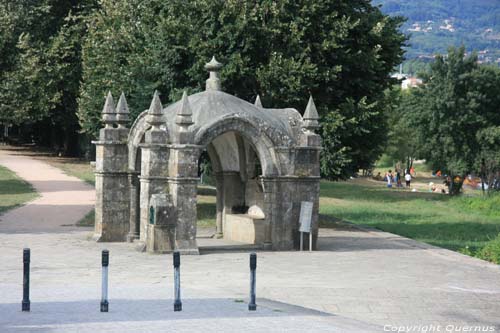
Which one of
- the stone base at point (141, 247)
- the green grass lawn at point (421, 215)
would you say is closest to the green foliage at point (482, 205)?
the green grass lawn at point (421, 215)

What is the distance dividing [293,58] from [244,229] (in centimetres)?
772

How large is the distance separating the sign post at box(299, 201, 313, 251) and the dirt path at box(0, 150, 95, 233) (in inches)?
323

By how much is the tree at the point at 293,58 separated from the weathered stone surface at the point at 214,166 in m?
5.20

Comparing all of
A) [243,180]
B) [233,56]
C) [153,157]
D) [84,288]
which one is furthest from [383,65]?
[84,288]

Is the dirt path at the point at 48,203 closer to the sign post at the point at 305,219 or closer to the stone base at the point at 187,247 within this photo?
the stone base at the point at 187,247

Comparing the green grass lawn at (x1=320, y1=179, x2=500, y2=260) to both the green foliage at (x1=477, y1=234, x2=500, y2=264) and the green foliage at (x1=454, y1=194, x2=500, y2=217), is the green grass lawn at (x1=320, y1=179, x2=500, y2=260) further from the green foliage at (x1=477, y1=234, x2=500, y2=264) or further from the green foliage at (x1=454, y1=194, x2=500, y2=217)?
the green foliage at (x1=477, y1=234, x2=500, y2=264)

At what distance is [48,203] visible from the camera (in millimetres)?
38125

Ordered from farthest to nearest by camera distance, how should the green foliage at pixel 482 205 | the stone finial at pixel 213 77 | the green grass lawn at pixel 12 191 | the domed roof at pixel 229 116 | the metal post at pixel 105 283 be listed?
1. the green foliage at pixel 482 205
2. the green grass lawn at pixel 12 191
3. the stone finial at pixel 213 77
4. the domed roof at pixel 229 116
5. the metal post at pixel 105 283

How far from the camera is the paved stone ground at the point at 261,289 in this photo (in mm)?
14008

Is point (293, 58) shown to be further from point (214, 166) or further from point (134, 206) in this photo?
point (134, 206)

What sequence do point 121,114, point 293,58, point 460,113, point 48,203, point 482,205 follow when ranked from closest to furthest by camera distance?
point 121,114
point 293,58
point 48,203
point 482,205
point 460,113

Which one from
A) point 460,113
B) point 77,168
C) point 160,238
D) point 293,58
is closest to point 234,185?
point 160,238

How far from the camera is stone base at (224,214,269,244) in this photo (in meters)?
25.8

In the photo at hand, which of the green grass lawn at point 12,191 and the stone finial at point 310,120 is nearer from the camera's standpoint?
the stone finial at point 310,120
